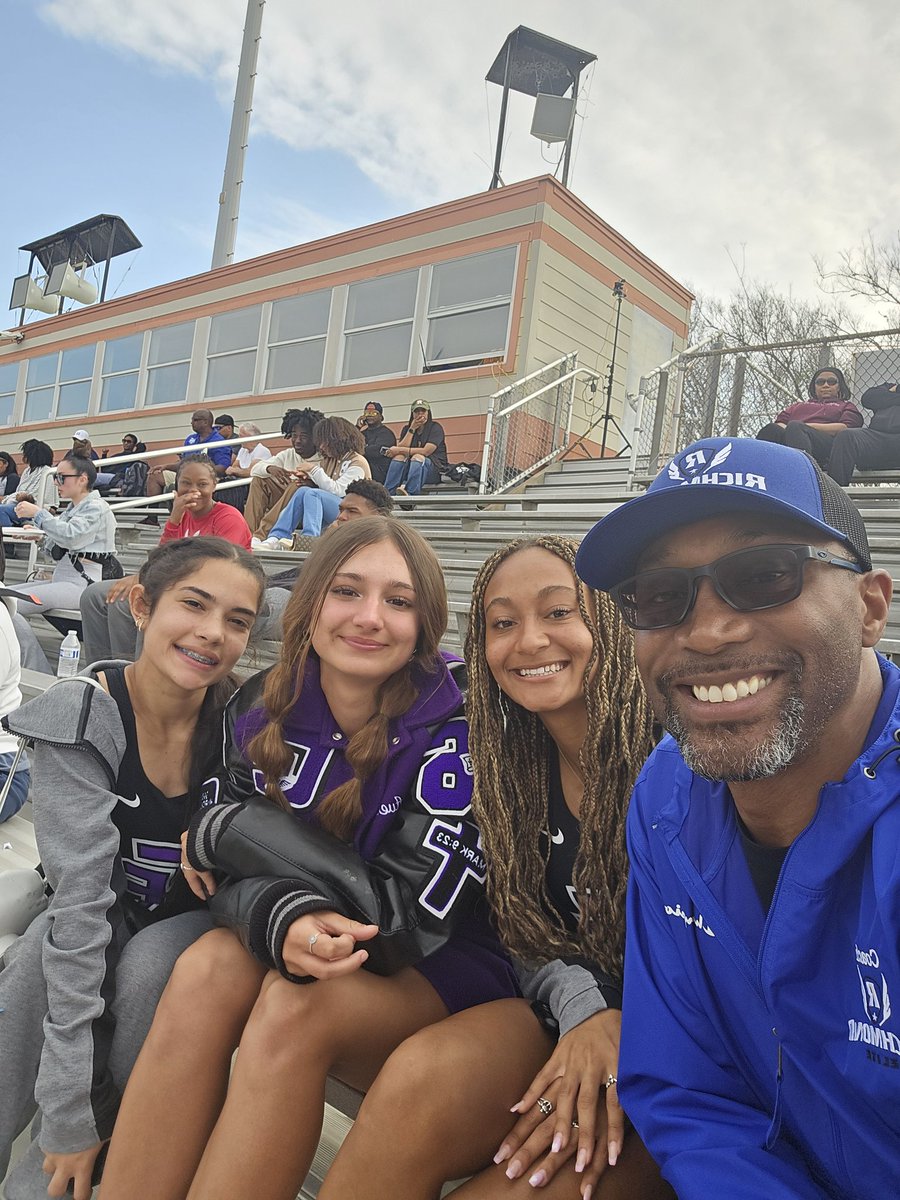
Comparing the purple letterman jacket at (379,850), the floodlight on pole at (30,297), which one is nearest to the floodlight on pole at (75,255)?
the floodlight on pole at (30,297)

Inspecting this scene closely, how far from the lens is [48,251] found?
72.8 feet

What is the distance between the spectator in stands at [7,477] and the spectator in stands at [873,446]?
10975 mm

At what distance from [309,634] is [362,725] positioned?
0.27 m

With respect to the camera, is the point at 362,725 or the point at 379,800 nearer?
the point at 379,800

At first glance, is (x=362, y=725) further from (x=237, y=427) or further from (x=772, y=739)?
(x=237, y=427)

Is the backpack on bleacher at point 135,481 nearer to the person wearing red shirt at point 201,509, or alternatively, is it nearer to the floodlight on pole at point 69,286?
the person wearing red shirt at point 201,509

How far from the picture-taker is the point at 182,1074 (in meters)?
1.55

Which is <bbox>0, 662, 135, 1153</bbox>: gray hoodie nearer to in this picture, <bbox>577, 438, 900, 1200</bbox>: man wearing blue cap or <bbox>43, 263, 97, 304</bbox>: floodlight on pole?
<bbox>577, 438, 900, 1200</bbox>: man wearing blue cap

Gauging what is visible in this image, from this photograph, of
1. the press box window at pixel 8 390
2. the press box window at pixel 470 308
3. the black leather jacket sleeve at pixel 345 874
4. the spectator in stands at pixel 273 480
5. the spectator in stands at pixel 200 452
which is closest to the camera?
the black leather jacket sleeve at pixel 345 874

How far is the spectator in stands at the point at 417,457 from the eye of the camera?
9.19 m

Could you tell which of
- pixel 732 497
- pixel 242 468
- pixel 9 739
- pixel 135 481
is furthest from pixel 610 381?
pixel 732 497

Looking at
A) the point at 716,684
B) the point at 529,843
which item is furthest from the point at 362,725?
the point at 716,684

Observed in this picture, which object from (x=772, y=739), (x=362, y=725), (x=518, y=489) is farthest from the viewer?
(x=518, y=489)

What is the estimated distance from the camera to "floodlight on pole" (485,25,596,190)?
13.1 meters
